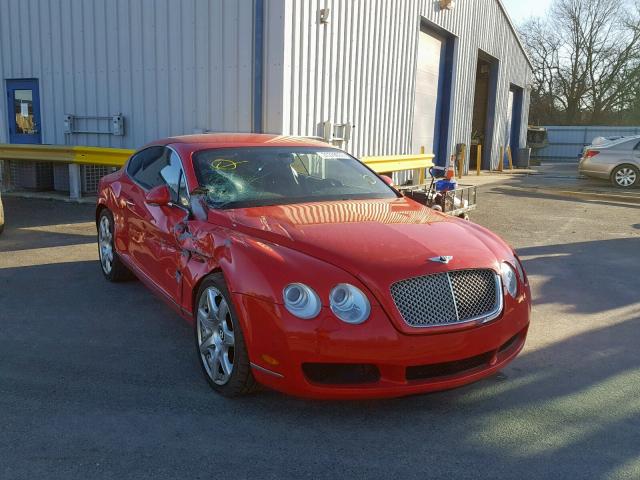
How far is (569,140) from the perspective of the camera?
117 ft

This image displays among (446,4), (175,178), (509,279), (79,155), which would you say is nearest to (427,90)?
(446,4)

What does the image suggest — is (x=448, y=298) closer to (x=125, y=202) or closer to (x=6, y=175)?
(x=125, y=202)

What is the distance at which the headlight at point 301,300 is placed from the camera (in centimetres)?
291

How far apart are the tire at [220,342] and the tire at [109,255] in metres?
2.29

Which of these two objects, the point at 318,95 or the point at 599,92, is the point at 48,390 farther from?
the point at 599,92

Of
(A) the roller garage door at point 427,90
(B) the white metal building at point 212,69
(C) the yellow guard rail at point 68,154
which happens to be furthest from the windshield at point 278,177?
(A) the roller garage door at point 427,90

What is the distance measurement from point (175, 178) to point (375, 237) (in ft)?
6.03

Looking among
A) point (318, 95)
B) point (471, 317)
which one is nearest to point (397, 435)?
point (471, 317)

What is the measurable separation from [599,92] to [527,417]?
46.8 metres

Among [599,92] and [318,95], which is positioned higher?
[599,92]

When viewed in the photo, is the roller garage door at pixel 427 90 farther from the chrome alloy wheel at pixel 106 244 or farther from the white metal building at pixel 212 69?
the chrome alloy wheel at pixel 106 244

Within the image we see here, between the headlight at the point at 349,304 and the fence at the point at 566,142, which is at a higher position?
the fence at the point at 566,142

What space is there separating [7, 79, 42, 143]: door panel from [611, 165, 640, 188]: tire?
585 inches

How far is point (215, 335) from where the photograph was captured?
11.3ft
